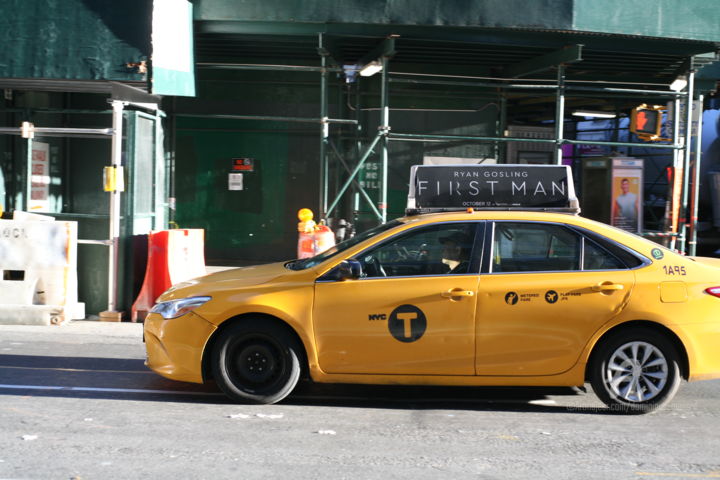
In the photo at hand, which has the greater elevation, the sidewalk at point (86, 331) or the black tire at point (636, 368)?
the black tire at point (636, 368)

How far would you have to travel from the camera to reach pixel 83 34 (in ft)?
36.6

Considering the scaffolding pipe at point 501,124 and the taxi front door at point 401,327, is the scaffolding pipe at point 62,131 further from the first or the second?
the scaffolding pipe at point 501,124

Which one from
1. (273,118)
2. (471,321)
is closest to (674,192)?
(273,118)

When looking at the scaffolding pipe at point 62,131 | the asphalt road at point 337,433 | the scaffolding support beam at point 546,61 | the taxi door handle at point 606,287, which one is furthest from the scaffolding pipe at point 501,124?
the taxi door handle at point 606,287

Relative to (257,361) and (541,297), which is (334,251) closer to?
(257,361)

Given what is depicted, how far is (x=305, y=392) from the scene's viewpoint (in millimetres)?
6789

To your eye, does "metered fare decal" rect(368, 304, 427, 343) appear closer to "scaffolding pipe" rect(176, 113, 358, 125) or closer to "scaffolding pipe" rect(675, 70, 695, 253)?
"scaffolding pipe" rect(176, 113, 358, 125)

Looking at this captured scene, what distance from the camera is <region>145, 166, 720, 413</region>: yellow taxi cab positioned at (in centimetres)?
610

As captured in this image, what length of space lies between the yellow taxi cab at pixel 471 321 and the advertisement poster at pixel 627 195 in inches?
312

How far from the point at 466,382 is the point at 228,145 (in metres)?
9.81

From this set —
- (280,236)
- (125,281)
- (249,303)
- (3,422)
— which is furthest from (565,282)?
(280,236)

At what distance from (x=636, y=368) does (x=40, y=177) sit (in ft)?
34.5

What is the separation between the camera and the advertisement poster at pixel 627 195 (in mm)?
14000

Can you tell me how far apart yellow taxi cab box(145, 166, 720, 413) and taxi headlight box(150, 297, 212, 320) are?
11mm
